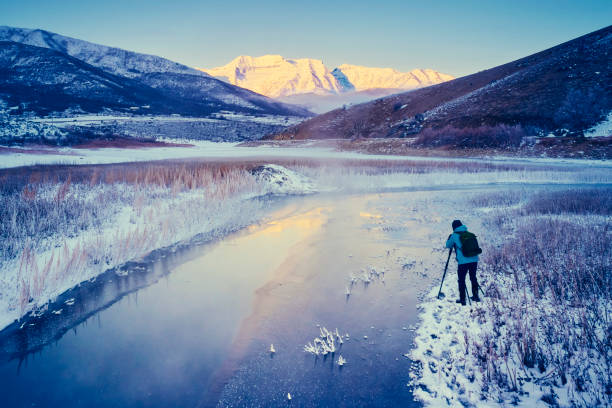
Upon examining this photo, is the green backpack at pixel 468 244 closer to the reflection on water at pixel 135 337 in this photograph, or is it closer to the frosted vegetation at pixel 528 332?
the frosted vegetation at pixel 528 332

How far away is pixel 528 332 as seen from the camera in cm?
514

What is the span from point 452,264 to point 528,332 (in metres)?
4.26

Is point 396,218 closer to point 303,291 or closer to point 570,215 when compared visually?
point 570,215

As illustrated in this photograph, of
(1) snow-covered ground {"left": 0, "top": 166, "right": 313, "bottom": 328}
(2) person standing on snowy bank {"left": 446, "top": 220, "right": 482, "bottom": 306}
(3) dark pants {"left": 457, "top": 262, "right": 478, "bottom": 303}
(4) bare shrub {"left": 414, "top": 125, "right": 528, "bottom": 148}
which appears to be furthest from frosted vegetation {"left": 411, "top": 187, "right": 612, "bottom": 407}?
(4) bare shrub {"left": 414, "top": 125, "right": 528, "bottom": 148}

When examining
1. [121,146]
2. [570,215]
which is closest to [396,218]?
[570,215]

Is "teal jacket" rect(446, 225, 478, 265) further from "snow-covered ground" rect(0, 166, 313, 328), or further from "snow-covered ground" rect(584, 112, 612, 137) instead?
"snow-covered ground" rect(584, 112, 612, 137)

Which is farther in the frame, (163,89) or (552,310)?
(163,89)

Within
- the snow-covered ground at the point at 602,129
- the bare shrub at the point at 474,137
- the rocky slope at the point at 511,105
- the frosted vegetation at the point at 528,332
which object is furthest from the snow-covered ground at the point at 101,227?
the snow-covered ground at the point at 602,129

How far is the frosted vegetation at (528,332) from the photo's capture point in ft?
14.0

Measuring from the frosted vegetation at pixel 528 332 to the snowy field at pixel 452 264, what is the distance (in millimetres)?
18

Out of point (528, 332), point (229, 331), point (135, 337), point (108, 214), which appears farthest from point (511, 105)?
point (135, 337)

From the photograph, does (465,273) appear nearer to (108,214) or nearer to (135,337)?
(135,337)

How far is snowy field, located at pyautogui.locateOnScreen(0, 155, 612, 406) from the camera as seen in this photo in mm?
4547

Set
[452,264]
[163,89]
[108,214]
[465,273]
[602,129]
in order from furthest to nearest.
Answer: [163,89] < [602,129] < [108,214] < [452,264] < [465,273]
